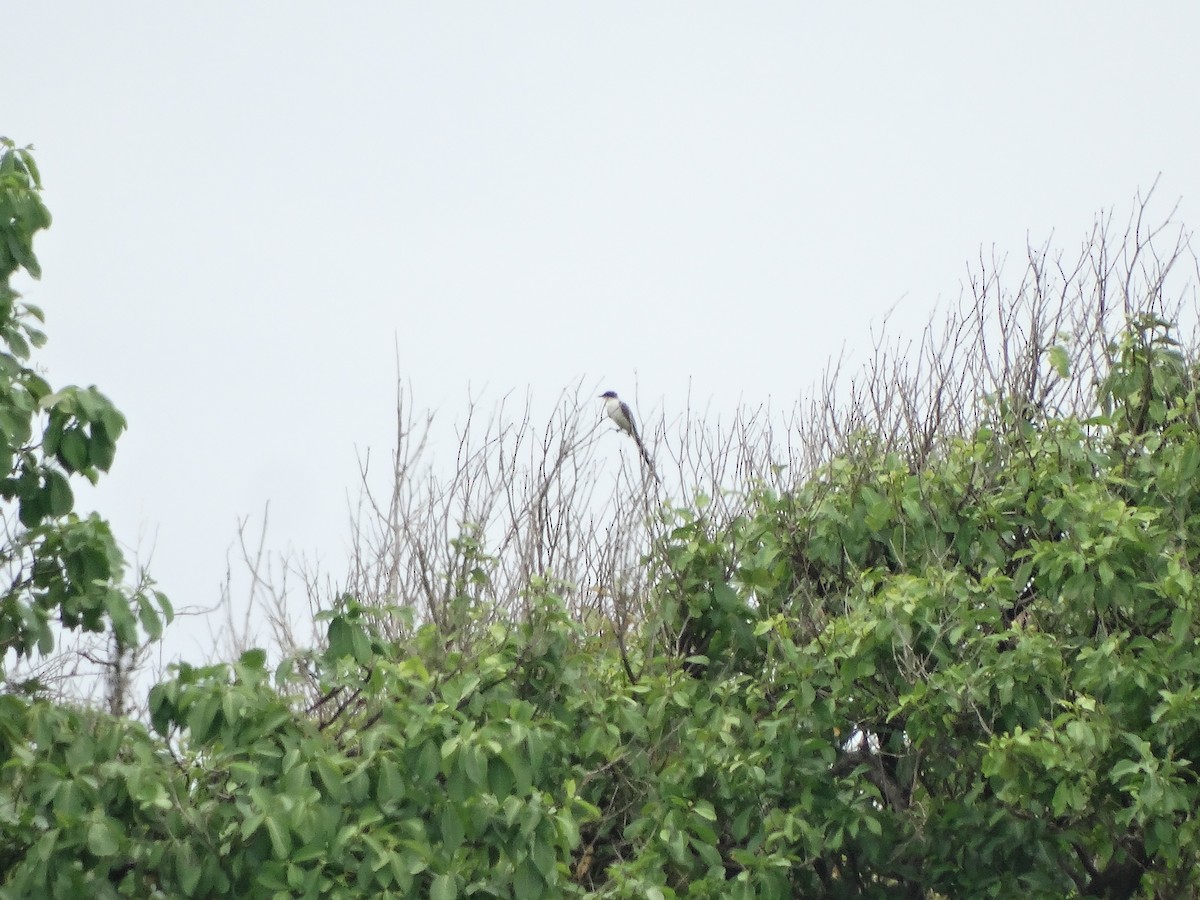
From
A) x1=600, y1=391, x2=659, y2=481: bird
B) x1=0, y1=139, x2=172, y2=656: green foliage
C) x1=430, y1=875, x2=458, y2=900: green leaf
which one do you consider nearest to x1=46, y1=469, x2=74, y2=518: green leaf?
x1=0, y1=139, x2=172, y2=656: green foliage

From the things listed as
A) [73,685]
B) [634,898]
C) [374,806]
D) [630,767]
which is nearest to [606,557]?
[630,767]

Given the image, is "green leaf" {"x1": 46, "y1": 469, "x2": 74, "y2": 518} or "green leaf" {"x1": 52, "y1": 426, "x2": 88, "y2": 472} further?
"green leaf" {"x1": 46, "y1": 469, "x2": 74, "y2": 518}

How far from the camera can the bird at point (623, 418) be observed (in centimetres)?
1177

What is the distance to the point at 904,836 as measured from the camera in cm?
866

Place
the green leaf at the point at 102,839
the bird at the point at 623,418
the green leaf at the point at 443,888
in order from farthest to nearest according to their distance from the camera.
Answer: the bird at the point at 623,418 → the green leaf at the point at 443,888 → the green leaf at the point at 102,839

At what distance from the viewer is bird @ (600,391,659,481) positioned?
11766 millimetres

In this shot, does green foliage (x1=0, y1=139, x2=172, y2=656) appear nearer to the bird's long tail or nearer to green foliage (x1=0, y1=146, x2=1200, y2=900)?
green foliage (x1=0, y1=146, x2=1200, y2=900)

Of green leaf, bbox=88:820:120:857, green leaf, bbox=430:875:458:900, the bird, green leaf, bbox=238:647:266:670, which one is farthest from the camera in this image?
the bird

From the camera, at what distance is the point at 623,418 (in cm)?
1206

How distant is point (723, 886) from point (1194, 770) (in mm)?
2348

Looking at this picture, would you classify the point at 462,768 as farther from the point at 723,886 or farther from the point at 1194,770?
the point at 1194,770

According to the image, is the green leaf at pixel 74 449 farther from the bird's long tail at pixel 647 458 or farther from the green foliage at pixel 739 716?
the bird's long tail at pixel 647 458

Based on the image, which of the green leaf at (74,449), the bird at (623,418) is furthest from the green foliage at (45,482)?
the bird at (623,418)

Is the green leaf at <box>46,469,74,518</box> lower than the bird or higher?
lower
